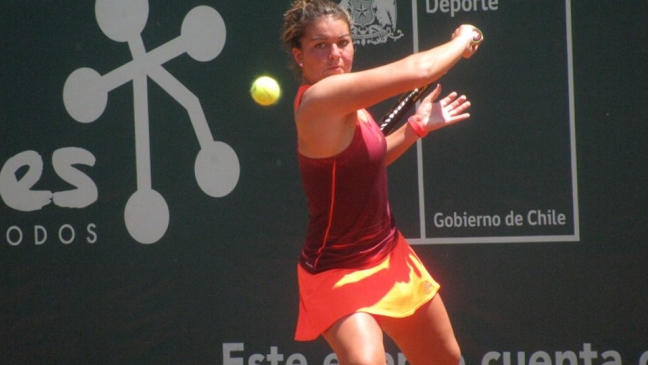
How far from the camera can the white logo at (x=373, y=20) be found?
3.83m

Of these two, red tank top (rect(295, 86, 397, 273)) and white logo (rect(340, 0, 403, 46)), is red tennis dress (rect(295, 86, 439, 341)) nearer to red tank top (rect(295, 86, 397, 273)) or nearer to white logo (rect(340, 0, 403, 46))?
red tank top (rect(295, 86, 397, 273))

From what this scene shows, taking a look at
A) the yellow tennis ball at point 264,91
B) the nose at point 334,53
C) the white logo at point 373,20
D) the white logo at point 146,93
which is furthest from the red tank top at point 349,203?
the white logo at point 146,93

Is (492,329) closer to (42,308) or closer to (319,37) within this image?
(319,37)

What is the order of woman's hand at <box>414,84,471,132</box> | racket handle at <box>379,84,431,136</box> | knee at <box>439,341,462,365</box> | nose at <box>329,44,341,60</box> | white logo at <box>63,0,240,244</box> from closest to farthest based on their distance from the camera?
nose at <box>329,44,341,60</box>
knee at <box>439,341,462,365</box>
woman's hand at <box>414,84,471,132</box>
racket handle at <box>379,84,431,136</box>
white logo at <box>63,0,240,244</box>

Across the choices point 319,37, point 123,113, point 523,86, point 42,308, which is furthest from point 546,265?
point 42,308

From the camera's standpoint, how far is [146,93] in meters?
4.06

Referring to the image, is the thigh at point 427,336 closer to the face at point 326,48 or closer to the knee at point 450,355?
the knee at point 450,355

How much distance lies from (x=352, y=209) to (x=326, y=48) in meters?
0.48

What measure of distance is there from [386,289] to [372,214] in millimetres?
229

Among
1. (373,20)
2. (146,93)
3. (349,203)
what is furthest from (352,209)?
(146,93)

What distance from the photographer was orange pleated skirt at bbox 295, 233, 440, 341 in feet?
8.95

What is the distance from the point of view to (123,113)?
4086mm

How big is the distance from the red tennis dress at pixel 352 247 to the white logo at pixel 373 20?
40.2 inches

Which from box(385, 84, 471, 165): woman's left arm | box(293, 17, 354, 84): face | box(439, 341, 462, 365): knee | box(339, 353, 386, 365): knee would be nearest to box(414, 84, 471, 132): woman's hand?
box(385, 84, 471, 165): woman's left arm
